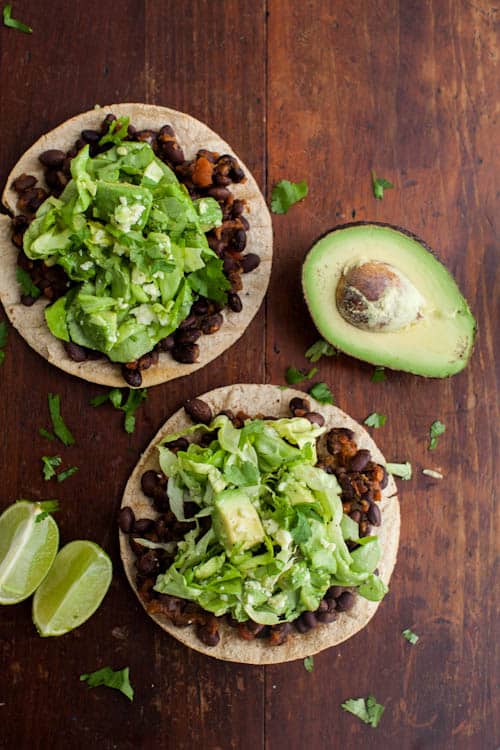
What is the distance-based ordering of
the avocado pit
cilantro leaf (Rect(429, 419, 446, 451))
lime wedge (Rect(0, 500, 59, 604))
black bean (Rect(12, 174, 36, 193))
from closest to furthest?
1. the avocado pit
2. lime wedge (Rect(0, 500, 59, 604))
3. black bean (Rect(12, 174, 36, 193))
4. cilantro leaf (Rect(429, 419, 446, 451))

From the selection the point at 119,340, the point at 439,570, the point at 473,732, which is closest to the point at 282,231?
the point at 119,340

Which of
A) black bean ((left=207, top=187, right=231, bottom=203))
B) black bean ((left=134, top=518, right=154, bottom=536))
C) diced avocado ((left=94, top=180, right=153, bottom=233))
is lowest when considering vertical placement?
black bean ((left=134, top=518, right=154, bottom=536))

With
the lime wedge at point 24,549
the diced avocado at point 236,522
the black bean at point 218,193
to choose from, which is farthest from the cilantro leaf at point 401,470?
the lime wedge at point 24,549

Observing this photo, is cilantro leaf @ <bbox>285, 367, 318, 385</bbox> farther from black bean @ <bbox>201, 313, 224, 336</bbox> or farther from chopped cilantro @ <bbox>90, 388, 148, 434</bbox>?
chopped cilantro @ <bbox>90, 388, 148, 434</bbox>

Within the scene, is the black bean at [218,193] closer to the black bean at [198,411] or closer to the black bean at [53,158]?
the black bean at [53,158]

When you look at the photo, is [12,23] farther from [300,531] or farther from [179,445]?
[300,531]

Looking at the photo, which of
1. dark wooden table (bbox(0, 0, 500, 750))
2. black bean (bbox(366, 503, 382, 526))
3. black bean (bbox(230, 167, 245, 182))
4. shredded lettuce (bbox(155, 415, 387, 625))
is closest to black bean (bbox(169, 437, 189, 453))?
shredded lettuce (bbox(155, 415, 387, 625))
